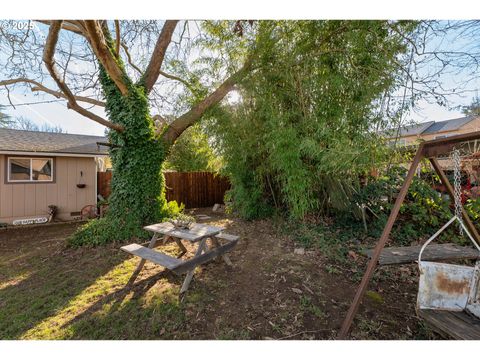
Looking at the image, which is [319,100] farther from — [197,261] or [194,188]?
[194,188]

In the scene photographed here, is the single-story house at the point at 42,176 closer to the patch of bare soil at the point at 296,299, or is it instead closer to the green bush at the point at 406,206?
the patch of bare soil at the point at 296,299

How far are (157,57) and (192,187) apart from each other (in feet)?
14.0

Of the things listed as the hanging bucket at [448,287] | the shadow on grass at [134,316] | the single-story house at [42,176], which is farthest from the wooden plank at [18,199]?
the hanging bucket at [448,287]

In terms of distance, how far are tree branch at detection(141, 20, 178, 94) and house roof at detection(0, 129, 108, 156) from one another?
2845 millimetres

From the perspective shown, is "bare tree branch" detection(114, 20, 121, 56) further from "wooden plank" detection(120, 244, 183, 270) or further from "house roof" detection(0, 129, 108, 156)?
"house roof" detection(0, 129, 108, 156)

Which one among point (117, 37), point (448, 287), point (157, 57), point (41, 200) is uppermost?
point (157, 57)

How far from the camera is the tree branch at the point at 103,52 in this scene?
Result: 2.53 m

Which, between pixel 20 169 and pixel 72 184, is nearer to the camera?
pixel 20 169

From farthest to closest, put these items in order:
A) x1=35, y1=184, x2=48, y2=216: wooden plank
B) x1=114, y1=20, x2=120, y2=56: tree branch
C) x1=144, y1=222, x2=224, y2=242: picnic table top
A: x1=35, y1=184, x2=48, y2=216: wooden plank < x1=114, y1=20, x2=120, y2=56: tree branch < x1=144, y1=222, x2=224, y2=242: picnic table top

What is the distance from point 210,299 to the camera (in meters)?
2.06

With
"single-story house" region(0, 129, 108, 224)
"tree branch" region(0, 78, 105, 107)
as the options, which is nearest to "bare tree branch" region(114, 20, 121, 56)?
"tree branch" region(0, 78, 105, 107)

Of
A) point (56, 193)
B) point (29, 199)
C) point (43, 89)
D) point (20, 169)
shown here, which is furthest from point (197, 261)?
point (20, 169)

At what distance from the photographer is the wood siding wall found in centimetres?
525
